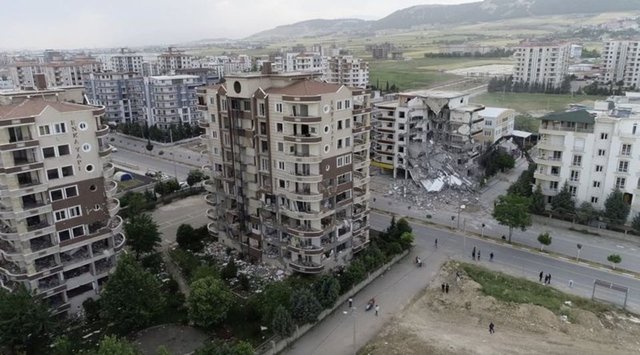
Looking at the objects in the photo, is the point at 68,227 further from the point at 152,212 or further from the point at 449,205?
the point at 449,205

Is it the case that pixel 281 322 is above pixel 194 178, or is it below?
below

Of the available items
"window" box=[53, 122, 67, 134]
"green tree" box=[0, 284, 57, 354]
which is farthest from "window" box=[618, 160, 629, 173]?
"green tree" box=[0, 284, 57, 354]

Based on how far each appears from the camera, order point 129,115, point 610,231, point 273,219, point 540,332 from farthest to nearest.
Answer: point 129,115
point 610,231
point 273,219
point 540,332

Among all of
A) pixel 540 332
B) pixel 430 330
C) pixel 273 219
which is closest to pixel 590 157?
pixel 540 332

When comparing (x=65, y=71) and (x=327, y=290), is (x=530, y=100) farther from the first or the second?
(x=65, y=71)

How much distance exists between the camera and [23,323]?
95.5ft

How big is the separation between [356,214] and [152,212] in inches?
1174

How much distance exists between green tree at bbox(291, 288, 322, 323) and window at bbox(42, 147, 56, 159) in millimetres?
20897

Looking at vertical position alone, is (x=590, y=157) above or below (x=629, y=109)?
below

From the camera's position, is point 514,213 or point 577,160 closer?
point 514,213

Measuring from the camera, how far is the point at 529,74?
477 feet

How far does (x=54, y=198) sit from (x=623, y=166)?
56.0 meters

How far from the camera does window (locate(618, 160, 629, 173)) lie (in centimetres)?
4894

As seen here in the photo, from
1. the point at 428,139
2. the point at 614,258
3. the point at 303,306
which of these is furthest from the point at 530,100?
the point at 303,306
